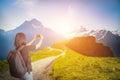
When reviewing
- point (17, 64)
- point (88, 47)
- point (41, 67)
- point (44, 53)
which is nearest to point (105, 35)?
point (88, 47)

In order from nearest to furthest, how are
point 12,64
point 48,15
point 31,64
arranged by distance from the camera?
point 12,64 → point 31,64 → point 48,15

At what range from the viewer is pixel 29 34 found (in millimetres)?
4352

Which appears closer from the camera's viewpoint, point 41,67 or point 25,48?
point 25,48

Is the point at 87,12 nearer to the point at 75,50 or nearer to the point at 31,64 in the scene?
the point at 75,50

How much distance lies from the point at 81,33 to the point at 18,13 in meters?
1.13

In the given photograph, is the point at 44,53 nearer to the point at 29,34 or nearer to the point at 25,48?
the point at 29,34

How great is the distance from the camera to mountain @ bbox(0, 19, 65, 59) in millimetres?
4246

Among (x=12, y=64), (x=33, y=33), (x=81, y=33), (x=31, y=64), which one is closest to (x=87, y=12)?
(x=81, y=33)

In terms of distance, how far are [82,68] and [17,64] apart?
1.18 m

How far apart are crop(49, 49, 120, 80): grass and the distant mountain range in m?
0.28

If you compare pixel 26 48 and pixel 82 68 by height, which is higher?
pixel 26 48

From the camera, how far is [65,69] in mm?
4438

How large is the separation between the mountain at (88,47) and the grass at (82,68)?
0.08 meters

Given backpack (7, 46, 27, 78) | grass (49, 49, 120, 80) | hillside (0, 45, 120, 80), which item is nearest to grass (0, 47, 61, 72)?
hillside (0, 45, 120, 80)
